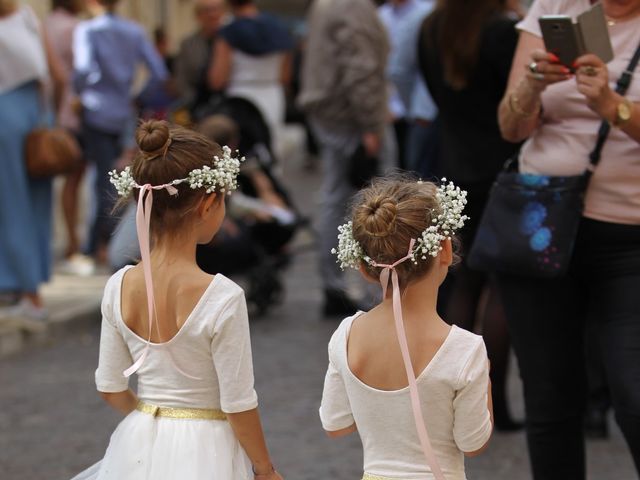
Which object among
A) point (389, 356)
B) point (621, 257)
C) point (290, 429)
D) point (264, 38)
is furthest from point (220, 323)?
point (264, 38)

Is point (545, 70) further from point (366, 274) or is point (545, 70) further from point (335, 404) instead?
point (335, 404)

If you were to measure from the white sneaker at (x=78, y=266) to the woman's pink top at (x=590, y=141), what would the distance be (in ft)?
21.5

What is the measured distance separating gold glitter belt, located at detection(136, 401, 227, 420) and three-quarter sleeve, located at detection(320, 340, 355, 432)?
0.29 m

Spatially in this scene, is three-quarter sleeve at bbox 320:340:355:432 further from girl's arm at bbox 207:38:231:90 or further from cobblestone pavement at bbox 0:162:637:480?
girl's arm at bbox 207:38:231:90

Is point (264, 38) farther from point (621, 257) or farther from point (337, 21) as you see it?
point (621, 257)

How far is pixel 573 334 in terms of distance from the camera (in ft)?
13.1

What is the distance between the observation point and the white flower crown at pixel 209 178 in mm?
3250

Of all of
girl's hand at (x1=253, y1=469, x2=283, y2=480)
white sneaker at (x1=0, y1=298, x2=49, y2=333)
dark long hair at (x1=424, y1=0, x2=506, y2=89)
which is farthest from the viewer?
white sneaker at (x1=0, y1=298, x2=49, y2=333)

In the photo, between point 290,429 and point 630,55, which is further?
point 290,429

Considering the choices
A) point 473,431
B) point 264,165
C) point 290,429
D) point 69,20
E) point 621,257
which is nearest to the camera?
point 473,431

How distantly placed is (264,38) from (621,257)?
575 cm

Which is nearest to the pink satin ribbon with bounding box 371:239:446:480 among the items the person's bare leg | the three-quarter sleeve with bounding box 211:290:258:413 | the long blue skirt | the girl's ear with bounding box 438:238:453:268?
the girl's ear with bounding box 438:238:453:268

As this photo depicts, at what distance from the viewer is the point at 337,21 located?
7836 millimetres

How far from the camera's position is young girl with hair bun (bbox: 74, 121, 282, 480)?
3193 millimetres
